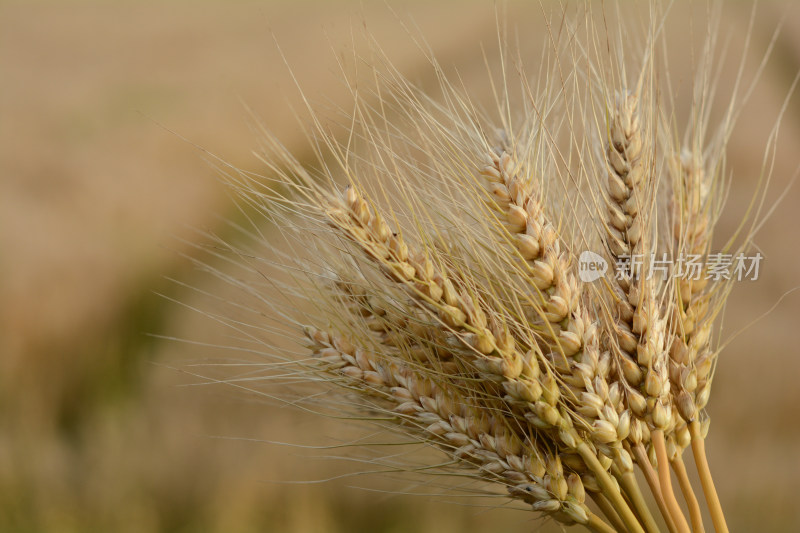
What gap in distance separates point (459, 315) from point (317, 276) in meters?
0.11

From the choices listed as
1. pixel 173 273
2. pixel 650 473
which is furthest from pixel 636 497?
pixel 173 273

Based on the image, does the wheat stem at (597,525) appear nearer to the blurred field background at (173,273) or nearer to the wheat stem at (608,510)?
the wheat stem at (608,510)

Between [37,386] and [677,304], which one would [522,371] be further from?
[37,386]

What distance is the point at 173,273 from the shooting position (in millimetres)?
766

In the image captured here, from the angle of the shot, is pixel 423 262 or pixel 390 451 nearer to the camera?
pixel 423 262

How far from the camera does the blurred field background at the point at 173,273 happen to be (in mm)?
649

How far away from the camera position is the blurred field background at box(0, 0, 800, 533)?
649 mm

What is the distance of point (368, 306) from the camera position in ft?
1.30

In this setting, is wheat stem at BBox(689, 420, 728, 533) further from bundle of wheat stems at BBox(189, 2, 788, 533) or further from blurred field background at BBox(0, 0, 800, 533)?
blurred field background at BBox(0, 0, 800, 533)

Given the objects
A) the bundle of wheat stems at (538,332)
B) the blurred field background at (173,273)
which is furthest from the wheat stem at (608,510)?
the blurred field background at (173,273)

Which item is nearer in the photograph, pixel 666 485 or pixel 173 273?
pixel 666 485

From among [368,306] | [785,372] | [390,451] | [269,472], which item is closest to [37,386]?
[269,472]

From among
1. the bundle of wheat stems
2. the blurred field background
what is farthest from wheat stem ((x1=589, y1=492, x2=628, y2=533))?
the blurred field background

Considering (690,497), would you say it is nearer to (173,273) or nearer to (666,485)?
(666,485)
